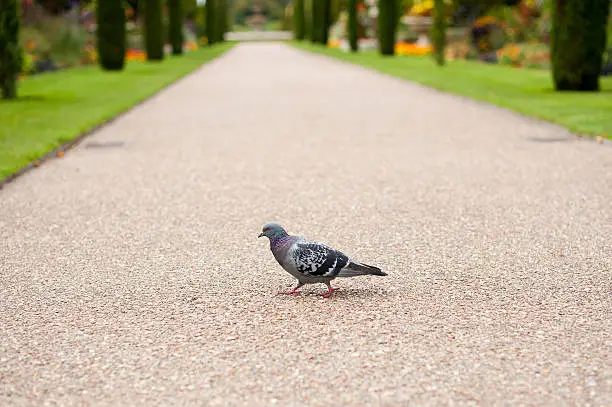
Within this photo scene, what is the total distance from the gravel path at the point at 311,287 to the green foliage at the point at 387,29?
26771 mm

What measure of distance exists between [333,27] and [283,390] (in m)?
64.9

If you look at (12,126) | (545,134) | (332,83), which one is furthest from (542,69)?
(12,126)

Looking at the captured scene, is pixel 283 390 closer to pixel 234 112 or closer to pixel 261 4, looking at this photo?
pixel 234 112

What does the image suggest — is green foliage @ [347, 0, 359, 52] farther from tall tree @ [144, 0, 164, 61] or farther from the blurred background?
tall tree @ [144, 0, 164, 61]

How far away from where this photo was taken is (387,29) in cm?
3916

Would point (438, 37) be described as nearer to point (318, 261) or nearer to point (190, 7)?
point (318, 261)

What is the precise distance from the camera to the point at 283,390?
→ 3803mm

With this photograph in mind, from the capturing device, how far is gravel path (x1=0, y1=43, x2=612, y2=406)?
3.91m

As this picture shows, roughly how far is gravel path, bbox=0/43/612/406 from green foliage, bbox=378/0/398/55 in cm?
2677

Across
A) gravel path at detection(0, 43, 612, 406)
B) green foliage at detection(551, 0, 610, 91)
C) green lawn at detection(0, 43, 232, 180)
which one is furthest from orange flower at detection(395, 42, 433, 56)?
gravel path at detection(0, 43, 612, 406)

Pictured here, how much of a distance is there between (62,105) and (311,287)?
13305 mm

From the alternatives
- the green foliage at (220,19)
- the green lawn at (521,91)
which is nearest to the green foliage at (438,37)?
the green lawn at (521,91)

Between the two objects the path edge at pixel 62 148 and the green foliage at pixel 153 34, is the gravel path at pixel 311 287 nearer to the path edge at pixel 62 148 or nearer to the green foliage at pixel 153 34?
the path edge at pixel 62 148

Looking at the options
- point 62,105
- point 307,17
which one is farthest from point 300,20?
point 62,105
